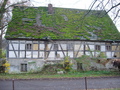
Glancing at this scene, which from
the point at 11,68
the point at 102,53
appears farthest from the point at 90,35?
the point at 11,68

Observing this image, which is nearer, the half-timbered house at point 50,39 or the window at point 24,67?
the half-timbered house at point 50,39

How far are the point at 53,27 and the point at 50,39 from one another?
8.28 feet

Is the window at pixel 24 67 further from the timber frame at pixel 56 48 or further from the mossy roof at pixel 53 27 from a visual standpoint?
the mossy roof at pixel 53 27

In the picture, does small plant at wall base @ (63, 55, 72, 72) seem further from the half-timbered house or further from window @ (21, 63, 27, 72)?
window @ (21, 63, 27, 72)

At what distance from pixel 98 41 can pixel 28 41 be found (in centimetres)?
963

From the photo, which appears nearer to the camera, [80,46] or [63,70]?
[63,70]

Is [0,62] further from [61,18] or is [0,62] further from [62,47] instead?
[61,18]

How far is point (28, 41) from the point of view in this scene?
18219mm

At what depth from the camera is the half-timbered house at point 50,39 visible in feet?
58.7

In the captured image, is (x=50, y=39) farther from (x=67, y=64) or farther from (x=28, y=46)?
(x=67, y=64)

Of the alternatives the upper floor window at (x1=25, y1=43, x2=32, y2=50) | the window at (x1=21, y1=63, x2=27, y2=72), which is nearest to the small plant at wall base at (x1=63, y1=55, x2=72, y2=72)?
the upper floor window at (x1=25, y1=43, x2=32, y2=50)

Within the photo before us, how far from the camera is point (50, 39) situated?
18.2 m

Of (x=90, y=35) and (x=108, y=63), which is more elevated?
(x=90, y=35)

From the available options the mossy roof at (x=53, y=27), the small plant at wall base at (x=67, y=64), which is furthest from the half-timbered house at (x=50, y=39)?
the small plant at wall base at (x=67, y=64)
